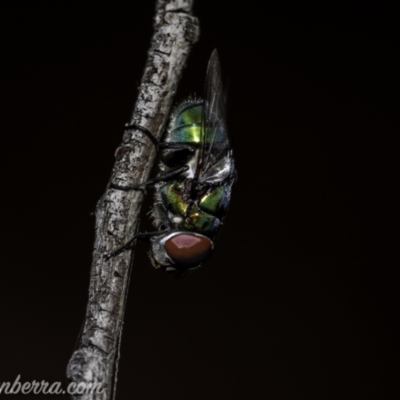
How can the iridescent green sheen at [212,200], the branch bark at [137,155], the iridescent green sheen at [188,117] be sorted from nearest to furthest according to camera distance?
the branch bark at [137,155] < the iridescent green sheen at [212,200] < the iridescent green sheen at [188,117]

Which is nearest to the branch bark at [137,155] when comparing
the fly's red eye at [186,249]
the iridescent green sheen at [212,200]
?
the fly's red eye at [186,249]

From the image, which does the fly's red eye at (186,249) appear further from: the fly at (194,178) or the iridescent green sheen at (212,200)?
the iridescent green sheen at (212,200)

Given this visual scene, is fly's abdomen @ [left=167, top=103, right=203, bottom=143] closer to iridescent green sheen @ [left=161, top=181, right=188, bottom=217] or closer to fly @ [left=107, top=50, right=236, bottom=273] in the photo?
fly @ [left=107, top=50, right=236, bottom=273]

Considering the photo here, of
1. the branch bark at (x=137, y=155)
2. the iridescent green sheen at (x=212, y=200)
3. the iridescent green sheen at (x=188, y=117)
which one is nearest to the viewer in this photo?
the branch bark at (x=137, y=155)

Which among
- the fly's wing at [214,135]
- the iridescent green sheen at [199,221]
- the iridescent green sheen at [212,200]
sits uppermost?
the fly's wing at [214,135]

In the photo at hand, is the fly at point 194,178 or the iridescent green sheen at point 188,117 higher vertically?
the iridescent green sheen at point 188,117

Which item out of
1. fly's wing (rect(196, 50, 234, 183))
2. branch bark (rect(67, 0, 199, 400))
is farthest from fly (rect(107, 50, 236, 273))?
branch bark (rect(67, 0, 199, 400))

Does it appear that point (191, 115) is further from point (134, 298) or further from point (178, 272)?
point (134, 298)

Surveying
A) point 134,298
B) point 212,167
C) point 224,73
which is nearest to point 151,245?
point 212,167
